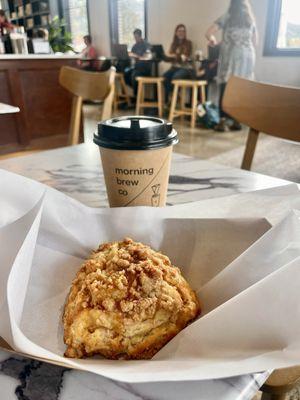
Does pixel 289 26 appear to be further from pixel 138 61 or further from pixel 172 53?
pixel 138 61

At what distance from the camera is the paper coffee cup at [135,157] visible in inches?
22.8

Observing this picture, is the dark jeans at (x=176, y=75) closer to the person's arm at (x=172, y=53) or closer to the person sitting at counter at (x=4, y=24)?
the person's arm at (x=172, y=53)

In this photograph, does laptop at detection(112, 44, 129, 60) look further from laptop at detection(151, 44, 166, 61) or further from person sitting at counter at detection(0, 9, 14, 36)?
person sitting at counter at detection(0, 9, 14, 36)

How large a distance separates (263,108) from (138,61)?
5.51 m

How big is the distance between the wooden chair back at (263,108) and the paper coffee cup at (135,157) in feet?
2.53

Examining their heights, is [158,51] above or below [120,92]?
above

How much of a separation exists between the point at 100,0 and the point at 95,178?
4.99 metres

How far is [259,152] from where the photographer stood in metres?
3.82

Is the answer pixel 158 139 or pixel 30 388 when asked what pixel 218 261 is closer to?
pixel 158 139

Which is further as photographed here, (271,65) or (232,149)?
(271,65)

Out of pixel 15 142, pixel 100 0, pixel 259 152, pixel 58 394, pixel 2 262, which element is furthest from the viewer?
pixel 100 0

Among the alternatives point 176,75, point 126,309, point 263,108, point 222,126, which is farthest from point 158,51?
point 126,309

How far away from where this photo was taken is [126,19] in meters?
6.67

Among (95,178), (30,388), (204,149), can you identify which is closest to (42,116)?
(204,149)
